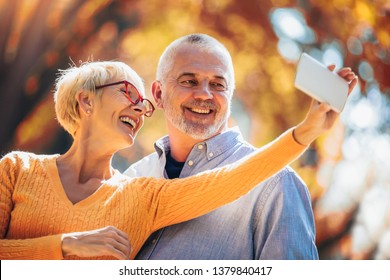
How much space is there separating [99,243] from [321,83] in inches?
20.9

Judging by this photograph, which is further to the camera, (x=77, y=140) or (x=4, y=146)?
(x=4, y=146)

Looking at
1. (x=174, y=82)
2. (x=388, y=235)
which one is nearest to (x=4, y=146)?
(x=174, y=82)

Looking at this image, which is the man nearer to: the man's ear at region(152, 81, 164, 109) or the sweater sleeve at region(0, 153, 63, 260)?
the man's ear at region(152, 81, 164, 109)

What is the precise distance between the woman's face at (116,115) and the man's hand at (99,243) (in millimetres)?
288

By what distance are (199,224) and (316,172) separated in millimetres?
1669

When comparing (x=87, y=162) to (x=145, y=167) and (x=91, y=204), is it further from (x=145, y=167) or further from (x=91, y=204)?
(x=145, y=167)

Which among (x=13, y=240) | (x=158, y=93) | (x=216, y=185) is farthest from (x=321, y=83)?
(x=158, y=93)

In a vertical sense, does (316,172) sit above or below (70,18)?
below

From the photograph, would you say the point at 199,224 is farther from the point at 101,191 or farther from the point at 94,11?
the point at 94,11

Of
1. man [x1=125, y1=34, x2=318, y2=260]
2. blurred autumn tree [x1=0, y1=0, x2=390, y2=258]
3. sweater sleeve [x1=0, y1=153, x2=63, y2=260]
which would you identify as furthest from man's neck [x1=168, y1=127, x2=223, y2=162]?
blurred autumn tree [x1=0, y1=0, x2=390, y2=258]

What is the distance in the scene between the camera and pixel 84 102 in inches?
62.3

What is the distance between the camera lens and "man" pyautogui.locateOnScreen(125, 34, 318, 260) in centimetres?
155

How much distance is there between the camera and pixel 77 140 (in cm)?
158

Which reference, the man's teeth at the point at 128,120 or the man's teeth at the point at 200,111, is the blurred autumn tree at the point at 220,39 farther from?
the man's teeth at the point at 128,120
